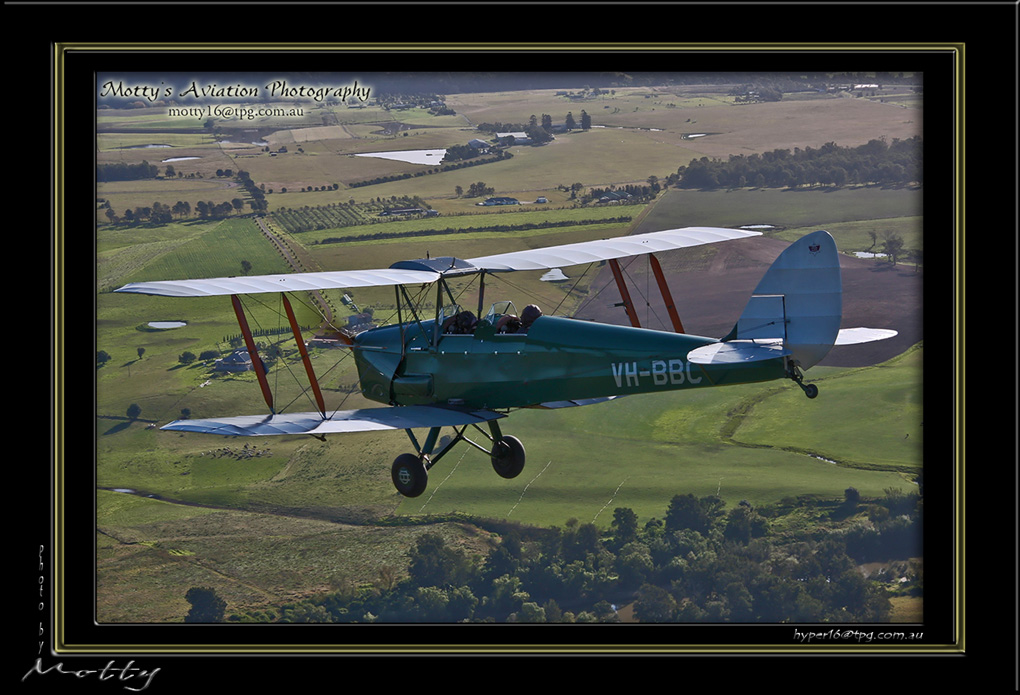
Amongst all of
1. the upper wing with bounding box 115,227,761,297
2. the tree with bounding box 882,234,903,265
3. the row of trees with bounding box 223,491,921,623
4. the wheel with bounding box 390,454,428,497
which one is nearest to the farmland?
the tree with bounding box 882,234,903,265

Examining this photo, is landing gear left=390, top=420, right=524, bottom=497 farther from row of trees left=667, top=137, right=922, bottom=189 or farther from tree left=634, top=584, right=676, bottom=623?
row of trees left=667, top=137, right=922, bottom=189

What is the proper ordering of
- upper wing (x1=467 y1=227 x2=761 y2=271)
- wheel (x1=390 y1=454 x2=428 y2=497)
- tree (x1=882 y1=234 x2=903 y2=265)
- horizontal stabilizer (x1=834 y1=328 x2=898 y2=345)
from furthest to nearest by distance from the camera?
tree (x1=882 y1=234 x2=903 y2=265), upper wing (x1=467 y1=227 x2=761 y2=271), wheel (x1=390 y1=454 x2=428 y2=497), horizontal stabilizer (x1=834 y1=328 x2=898 y2=345)

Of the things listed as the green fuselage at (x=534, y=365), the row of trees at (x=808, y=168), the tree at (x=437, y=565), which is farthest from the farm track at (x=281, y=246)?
the green fuselage at (x=534, y=365)

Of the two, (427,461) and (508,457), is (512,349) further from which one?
(427,461)

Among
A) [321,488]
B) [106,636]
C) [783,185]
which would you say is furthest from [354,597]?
[783,185]

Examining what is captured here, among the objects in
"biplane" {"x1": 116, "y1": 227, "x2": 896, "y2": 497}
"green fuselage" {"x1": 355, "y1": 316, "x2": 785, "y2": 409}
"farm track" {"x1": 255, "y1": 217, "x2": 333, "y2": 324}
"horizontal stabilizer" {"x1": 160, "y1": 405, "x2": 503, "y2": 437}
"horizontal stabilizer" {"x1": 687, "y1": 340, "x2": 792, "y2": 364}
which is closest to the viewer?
"horizontal stabilizer" {"x1": 687, "y1": 340, "x2": 792, "y2": 364}

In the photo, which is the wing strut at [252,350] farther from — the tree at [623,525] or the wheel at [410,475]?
the tree at [623,525]

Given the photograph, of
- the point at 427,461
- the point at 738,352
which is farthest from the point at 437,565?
the point at 738,352
